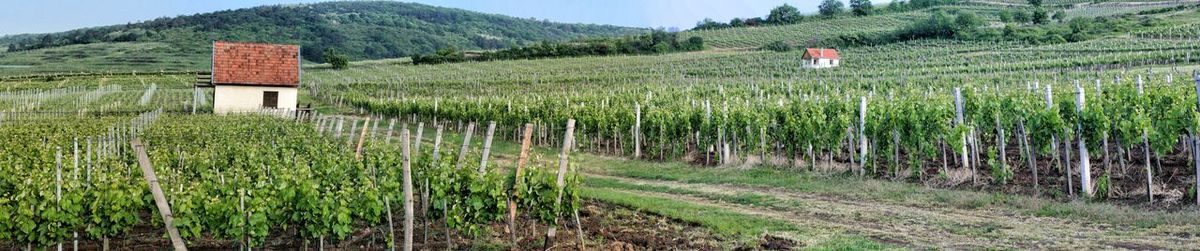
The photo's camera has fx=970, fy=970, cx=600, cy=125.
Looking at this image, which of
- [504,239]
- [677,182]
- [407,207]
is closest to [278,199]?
[407,207]

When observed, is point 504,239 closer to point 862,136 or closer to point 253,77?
point 862,136

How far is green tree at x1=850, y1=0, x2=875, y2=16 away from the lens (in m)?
130

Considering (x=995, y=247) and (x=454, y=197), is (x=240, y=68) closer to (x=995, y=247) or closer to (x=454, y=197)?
(x=454, y=197)

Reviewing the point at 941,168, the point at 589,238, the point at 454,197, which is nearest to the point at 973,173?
the point at 941,168

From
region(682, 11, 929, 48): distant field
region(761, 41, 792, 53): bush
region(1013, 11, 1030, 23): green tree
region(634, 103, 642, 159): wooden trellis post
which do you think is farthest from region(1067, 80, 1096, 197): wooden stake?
region(1013, 11, 1030, 23): green tree

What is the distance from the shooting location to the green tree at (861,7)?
130 metres

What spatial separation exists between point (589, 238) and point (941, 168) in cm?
784

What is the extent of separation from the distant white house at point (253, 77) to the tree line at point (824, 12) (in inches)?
3534

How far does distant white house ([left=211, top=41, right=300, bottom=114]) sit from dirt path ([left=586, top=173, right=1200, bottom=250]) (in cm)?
3174

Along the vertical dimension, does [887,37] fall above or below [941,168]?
above

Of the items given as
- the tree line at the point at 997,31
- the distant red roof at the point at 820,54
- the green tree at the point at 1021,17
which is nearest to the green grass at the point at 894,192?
the distant red roof at the point at 820,54

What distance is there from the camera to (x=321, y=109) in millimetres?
48906

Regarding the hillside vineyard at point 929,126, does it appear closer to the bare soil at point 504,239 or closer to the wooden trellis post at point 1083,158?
the wooden trellis post at point 1083,158

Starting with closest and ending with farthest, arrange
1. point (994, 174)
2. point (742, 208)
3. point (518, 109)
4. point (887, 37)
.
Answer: point (742, 208), point (994, 174), point (518, 109), point (887, 37)
